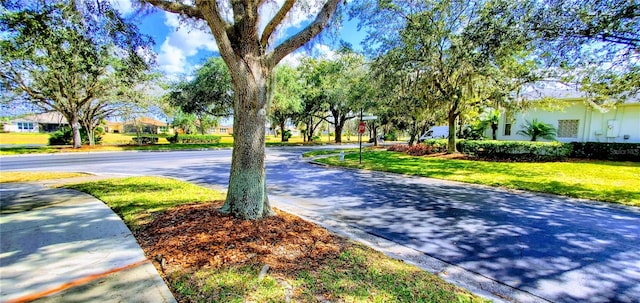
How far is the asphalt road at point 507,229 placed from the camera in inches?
114

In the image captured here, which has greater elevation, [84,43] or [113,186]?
[84,43]

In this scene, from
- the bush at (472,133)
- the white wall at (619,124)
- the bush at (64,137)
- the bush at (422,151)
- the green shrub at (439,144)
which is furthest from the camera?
the bush at (64,137)

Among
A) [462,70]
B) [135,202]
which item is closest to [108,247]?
[135,202]

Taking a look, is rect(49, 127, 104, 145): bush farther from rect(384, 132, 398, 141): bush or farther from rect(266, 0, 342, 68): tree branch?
rect(384, 132, 398, 141): bush

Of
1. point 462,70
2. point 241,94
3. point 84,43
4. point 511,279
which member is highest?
point 462,70

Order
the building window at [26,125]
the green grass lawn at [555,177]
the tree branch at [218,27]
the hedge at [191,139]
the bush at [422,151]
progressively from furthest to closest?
the building window at [26,125] → the hedge at [191,139] → the bush at [422,151] → the green grass lawn at [555,177] → the tree branch at [218,27]

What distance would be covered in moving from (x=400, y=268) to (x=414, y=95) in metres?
12.3

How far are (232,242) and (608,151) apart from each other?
57.8 feet

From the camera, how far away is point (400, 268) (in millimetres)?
2922

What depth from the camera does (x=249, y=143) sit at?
3.86 metres

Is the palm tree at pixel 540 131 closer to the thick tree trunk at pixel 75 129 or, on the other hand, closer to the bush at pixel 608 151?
the bush at pixel 608 151

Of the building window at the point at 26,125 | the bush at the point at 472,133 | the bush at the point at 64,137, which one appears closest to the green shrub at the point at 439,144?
the bush at the point at 472,133

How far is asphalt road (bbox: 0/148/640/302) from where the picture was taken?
9.48 feet

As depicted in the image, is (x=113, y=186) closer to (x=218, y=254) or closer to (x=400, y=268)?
(x=218, y=254)
